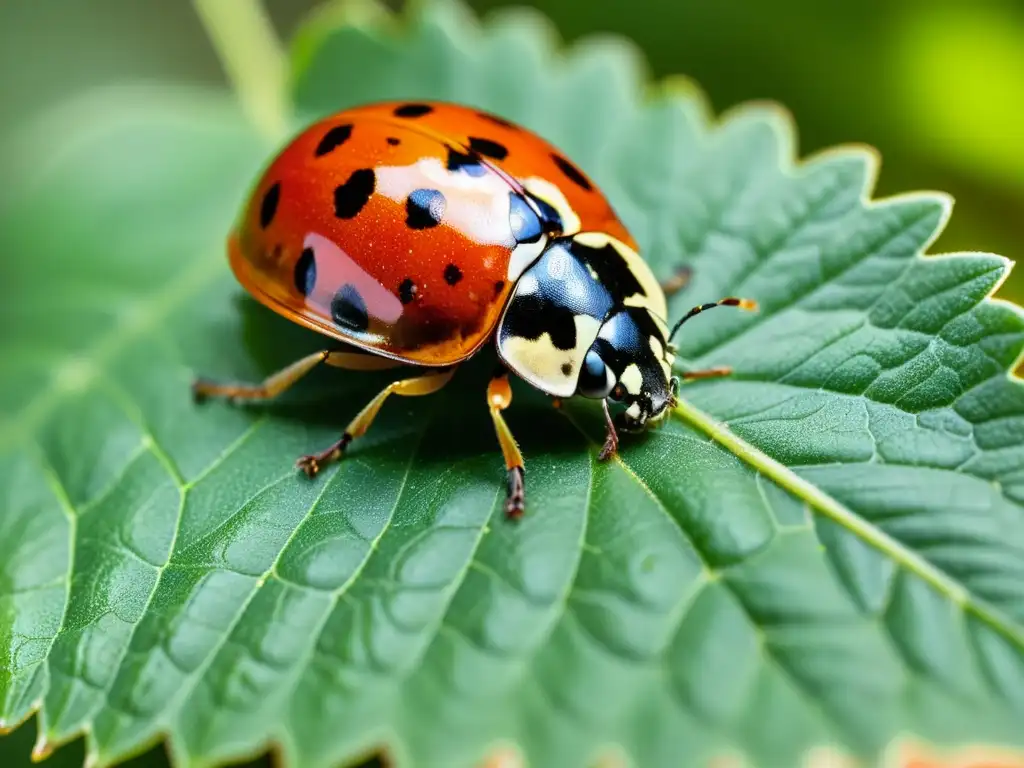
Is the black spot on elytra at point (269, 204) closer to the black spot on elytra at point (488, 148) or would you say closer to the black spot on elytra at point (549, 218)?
the black spot on elytra at point (488, 148)

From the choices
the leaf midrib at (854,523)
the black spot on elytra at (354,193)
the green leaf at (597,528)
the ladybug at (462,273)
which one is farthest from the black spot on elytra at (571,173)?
the leaf midrib at (854,523)

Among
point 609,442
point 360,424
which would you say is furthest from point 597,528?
point 360,424

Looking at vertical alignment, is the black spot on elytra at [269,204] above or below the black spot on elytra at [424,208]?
below

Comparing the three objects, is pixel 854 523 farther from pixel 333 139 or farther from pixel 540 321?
pixel 333 139

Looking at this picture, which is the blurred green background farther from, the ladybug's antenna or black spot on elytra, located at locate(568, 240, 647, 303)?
black spot on elytra, located at locate(568, 240, 647, 303)

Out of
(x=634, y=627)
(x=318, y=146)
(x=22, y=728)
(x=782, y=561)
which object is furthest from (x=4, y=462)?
(x=782, y=561)

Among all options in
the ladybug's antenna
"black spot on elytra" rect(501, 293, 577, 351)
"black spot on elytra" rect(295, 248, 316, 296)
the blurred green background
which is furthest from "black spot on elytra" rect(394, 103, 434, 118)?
the blurred green background

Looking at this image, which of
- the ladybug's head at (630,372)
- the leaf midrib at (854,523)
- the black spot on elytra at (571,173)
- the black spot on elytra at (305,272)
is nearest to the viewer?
the leaf midrib at (854,523)

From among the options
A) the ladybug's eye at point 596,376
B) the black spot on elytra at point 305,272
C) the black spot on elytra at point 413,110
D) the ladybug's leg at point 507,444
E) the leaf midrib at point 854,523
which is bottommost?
the ladybug's leg at point 507,444
